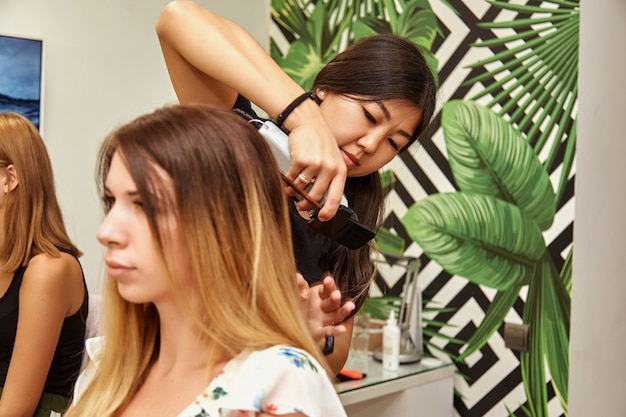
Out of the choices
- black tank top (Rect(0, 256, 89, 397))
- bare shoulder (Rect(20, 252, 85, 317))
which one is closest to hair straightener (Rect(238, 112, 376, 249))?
bare shoulder (Rect(20, 252, 85, 317))

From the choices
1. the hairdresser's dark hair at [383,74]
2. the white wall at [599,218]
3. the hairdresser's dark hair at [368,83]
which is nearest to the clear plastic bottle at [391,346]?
the white wall at [599,218]

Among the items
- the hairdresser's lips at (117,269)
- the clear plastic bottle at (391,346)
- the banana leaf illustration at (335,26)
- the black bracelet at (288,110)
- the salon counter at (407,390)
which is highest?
the banana leaf illustration at (335,26)

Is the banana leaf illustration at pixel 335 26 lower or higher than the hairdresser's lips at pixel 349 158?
higher

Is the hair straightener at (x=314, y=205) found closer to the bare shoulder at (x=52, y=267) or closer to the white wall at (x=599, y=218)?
the bare shoulder at (x=52, y=267)

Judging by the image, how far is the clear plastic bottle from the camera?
224cm

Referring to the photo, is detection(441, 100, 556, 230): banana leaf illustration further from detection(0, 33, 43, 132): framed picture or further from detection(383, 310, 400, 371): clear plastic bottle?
detection(0, 33, 43, 132): framed picture

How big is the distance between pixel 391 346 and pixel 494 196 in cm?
61

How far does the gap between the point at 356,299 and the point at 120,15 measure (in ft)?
5.79

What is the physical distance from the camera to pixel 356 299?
4.10 ft

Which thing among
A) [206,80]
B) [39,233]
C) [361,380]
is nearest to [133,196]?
[206,80]

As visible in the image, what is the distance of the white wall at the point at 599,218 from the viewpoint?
211 centimetres

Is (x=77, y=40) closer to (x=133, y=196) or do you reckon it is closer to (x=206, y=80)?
(x=206, y=80)

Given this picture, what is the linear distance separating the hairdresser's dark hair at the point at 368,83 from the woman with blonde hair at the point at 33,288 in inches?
32.5

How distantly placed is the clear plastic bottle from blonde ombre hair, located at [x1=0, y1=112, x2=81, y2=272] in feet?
3.36
